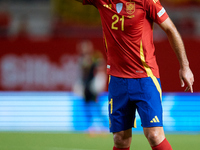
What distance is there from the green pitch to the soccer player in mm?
3208

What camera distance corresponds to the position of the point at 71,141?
8227mm

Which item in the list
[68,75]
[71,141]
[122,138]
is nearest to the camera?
[122,138]

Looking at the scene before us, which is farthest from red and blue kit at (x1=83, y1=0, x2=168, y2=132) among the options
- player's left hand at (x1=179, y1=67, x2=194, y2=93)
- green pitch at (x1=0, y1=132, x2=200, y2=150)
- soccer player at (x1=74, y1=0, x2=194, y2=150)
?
green pitch at (x1=0, y1=132, x2=200, y2=150)

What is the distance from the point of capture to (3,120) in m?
10.7

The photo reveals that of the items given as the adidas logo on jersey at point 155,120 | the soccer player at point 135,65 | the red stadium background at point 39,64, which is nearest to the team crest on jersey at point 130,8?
the soccer player at point 135,65

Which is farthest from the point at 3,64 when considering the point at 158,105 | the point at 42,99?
the point at 158,105

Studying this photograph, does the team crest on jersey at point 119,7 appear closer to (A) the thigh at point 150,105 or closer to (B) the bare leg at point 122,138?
(A) the thigh at point 150,105

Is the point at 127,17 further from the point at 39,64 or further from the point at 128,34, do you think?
the point at 39,64

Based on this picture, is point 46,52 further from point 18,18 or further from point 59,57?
point 18,18

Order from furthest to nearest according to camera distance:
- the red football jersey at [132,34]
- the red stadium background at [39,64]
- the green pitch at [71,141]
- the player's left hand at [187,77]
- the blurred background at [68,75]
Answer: the red stadium background at [39,64] < the blurred background at [68,75] < the green pitch at [71,141] < the red football jersey at [132,34] < the player's left hand at [187,77]

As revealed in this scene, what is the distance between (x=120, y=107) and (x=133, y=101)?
133 millimetres

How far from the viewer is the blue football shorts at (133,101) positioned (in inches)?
154

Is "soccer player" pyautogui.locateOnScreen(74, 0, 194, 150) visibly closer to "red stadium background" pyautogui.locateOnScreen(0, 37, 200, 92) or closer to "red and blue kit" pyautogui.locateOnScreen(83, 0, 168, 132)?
"red and blue kit" pyautogui.locateOnScreen(83, 0, 168, 132)

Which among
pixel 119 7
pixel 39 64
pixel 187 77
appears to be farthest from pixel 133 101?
pixel 39 64
